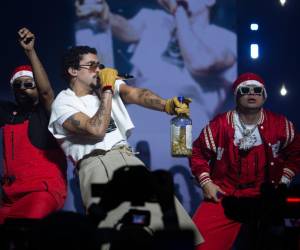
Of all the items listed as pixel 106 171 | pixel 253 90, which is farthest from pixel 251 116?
pixel 106 171

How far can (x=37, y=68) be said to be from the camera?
358 cm

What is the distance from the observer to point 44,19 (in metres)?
4.30

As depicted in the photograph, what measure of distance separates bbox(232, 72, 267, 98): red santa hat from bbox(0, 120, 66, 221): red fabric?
4.51 ft

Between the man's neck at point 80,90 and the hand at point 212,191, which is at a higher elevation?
the man's neck at point 80,90

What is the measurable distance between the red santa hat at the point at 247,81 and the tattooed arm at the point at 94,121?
113 centimetres

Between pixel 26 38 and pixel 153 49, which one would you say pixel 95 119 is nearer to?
pixel 26 38

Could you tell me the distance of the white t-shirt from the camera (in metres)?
3.36

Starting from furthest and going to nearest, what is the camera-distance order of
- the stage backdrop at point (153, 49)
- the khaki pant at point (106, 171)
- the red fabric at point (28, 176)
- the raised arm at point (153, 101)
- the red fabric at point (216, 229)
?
the stage backdrop at point (153, 49) < the red fabric at point (216, 229) < the red fabric at point (28, 176) < the raised arm at point (153, 101) < the khaki pant at point (106, 171)

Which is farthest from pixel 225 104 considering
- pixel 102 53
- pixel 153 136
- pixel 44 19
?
pixel 44 19

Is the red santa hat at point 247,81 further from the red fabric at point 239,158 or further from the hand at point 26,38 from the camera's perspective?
the hand at point 26,38

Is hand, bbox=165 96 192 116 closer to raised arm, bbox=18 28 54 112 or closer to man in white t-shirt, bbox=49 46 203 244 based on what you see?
man in white t-shirt, bbox=49 46 203 244

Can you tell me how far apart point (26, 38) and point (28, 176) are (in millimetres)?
912

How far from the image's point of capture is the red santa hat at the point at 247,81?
3.96 metres

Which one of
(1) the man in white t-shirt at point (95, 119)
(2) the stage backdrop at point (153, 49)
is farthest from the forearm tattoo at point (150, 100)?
(2) the stage backdrop at point (153, 49)
